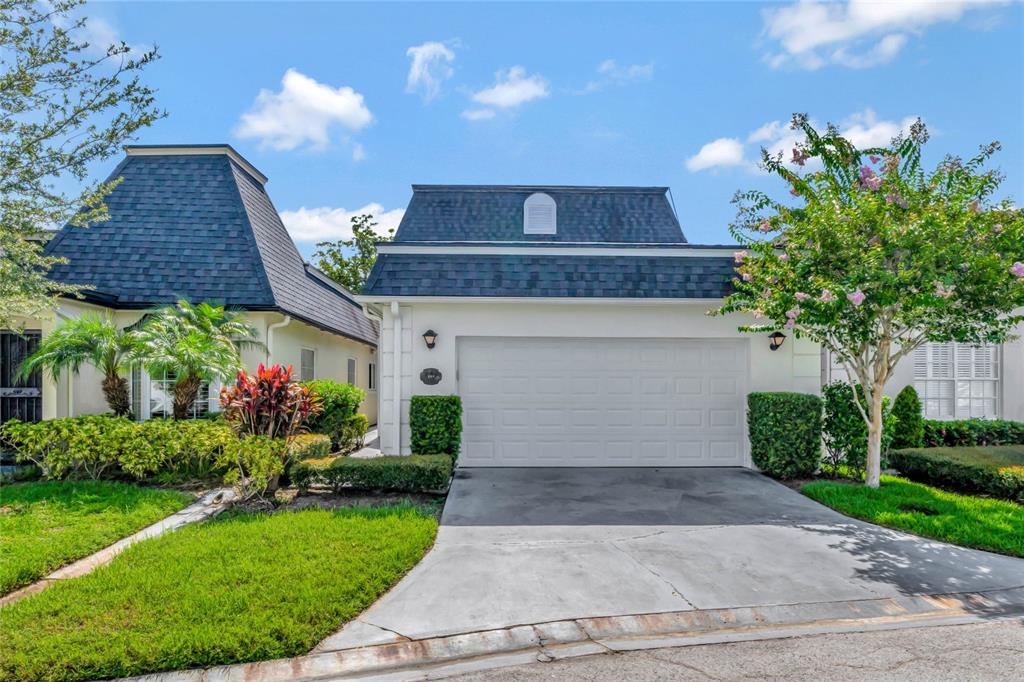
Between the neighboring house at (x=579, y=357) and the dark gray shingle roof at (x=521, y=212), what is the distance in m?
7.30

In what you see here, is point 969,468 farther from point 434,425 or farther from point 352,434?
point 352,434

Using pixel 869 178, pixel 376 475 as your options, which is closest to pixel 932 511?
pixel 869 178

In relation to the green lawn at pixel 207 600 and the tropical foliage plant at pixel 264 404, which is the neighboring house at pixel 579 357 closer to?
the tropical foliage plant at pixel 264 404

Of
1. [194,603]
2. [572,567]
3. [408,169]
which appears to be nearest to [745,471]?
[572,567]

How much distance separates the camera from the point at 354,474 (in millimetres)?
7410

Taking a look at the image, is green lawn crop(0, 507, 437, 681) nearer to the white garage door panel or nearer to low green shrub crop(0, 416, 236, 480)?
low green shrub crop(0, 416, 236, 480)

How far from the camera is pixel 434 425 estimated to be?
881cm

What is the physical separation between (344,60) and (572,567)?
921cm

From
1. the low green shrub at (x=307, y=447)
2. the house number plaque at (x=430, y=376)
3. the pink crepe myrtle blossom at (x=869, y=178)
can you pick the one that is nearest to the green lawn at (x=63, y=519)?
the low green shrub at (x=307, y=447)

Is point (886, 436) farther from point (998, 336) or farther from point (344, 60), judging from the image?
point (344, 60)

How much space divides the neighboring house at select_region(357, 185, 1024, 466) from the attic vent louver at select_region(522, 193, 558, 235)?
7.46 meters

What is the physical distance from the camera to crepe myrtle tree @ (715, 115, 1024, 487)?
6.81 meters

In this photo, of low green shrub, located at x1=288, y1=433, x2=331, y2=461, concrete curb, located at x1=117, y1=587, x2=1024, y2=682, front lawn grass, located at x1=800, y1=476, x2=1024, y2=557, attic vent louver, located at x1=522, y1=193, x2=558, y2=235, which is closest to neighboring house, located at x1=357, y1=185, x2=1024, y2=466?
low green shrub, located at x1=288, y1=433, x2=331, y2=461

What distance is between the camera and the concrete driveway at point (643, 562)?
13.8 ft
